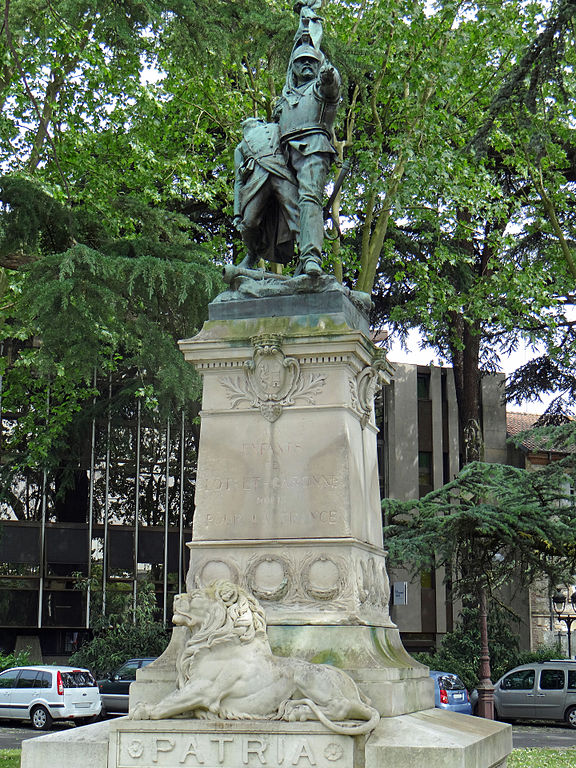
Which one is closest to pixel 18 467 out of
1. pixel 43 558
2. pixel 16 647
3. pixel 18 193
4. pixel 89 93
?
pixel 43 558

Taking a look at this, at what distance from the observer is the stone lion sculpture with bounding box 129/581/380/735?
633 centimetres

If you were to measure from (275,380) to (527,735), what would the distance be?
16664mm

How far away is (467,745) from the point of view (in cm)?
624

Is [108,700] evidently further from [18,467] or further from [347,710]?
[347,710]

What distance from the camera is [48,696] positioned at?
22609mm

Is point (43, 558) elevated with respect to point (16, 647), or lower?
elevated

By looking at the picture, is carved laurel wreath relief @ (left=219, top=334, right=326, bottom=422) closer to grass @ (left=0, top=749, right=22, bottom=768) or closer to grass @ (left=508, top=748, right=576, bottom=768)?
grass @ (left=508, top=748, right=576, bottom=768)

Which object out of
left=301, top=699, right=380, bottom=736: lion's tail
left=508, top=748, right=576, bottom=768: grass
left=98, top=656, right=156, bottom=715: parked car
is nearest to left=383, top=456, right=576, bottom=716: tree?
left=508, top=748, right=576, bottom=768: grass

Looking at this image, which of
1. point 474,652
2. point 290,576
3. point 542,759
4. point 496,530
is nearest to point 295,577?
point 290,576

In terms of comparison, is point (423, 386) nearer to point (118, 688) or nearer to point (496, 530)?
point (118, 688)

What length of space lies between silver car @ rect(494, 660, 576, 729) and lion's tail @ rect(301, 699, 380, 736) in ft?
65.6

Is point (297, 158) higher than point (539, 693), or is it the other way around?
point (297, 158)

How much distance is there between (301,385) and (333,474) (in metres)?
0.72

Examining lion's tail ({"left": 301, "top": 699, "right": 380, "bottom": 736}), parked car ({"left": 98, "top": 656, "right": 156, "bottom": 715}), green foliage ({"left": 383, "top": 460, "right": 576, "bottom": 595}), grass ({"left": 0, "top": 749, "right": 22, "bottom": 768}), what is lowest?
parked car ({"left": 98, "top": 656, "right": 156, "bottom": 715})
